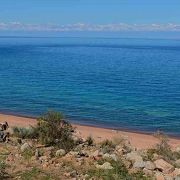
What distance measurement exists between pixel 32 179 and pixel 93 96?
3271cm

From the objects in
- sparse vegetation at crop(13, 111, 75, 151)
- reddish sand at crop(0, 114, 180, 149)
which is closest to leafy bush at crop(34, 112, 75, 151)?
sparse vegetation at crop(13, 111, 75, 151)

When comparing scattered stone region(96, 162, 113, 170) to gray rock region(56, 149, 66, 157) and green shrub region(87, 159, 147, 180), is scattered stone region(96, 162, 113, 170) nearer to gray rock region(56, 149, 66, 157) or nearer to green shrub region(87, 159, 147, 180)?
green shrub region(87, 159, 147, 180)

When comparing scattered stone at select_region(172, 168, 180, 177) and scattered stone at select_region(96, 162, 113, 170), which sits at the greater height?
scattered stone at select_region(96, 162, 113, 170)

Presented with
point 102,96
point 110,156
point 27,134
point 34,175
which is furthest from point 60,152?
point 102,96

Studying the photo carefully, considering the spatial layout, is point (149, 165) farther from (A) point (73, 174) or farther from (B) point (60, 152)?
(B) point (60, 152)

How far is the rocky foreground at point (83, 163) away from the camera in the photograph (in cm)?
1406

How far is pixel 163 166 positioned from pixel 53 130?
16.8 ft

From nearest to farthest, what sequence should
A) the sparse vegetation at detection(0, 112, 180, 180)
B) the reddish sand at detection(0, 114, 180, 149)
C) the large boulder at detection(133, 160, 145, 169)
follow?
the sparse vegetation at detection(0, 112, 180, 180), the large boulder at detection(133, 160, 145, 169), the reddish sand at detection(0, 114, 180, 149)

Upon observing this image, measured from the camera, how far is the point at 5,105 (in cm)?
4238

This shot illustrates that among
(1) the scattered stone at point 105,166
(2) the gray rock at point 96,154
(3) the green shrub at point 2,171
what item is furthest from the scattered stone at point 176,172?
(3) the green shrub at point 2,171

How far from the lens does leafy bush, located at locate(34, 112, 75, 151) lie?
706 inches

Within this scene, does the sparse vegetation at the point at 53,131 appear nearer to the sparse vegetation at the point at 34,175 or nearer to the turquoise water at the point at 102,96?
the sparse vegetation at the point at 34,175

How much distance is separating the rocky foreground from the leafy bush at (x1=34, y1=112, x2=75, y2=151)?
0.44 meters

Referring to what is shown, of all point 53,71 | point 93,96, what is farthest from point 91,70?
point 93,96
